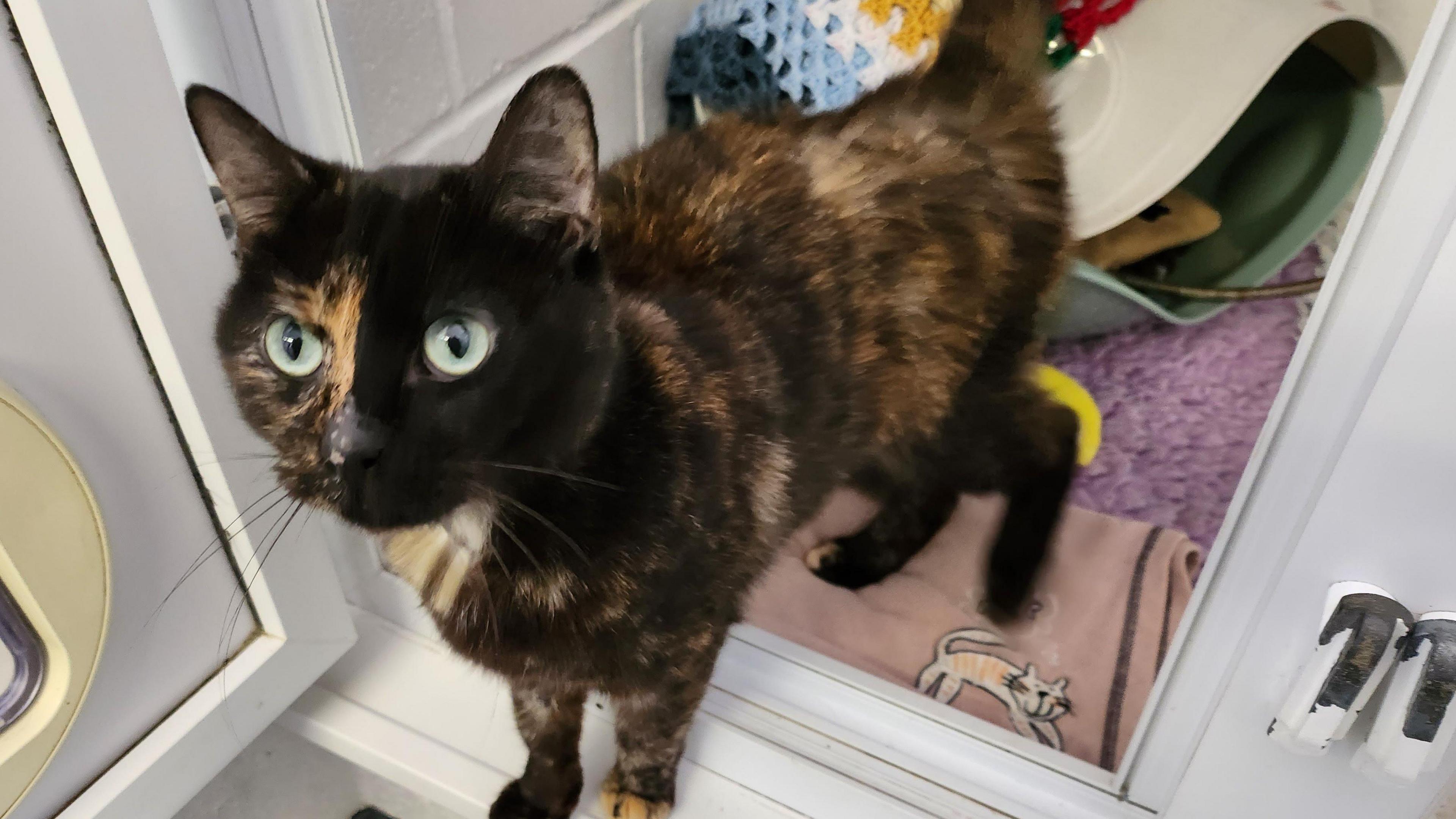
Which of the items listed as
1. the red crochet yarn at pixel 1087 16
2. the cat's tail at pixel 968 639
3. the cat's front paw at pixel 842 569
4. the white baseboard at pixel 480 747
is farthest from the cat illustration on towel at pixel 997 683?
the red crochet yarn at pixel 1087 16

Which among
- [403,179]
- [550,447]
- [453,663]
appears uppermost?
[403,179]

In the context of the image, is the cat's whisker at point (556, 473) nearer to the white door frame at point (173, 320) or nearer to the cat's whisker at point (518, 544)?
the cat's whisker at point (518, 544)

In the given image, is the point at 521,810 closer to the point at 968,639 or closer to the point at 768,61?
the point at 968,639

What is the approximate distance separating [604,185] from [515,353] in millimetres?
326

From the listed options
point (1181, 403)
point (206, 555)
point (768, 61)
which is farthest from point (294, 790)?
point (1181, 403)

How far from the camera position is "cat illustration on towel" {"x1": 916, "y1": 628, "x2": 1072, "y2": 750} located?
1.06 metres

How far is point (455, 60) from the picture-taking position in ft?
2.59

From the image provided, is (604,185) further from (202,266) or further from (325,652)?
(325,652)

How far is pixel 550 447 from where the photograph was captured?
54 cm

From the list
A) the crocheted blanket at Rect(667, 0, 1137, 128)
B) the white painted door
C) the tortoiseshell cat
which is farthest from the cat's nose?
the crocheted blanket at Rect(667, 0, 1137, 128)

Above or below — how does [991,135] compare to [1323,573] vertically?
above

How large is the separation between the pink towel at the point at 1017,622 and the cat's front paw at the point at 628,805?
25cm

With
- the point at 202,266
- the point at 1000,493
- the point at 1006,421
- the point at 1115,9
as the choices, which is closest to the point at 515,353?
the point at 202,266

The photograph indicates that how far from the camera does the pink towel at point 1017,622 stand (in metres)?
1.07
